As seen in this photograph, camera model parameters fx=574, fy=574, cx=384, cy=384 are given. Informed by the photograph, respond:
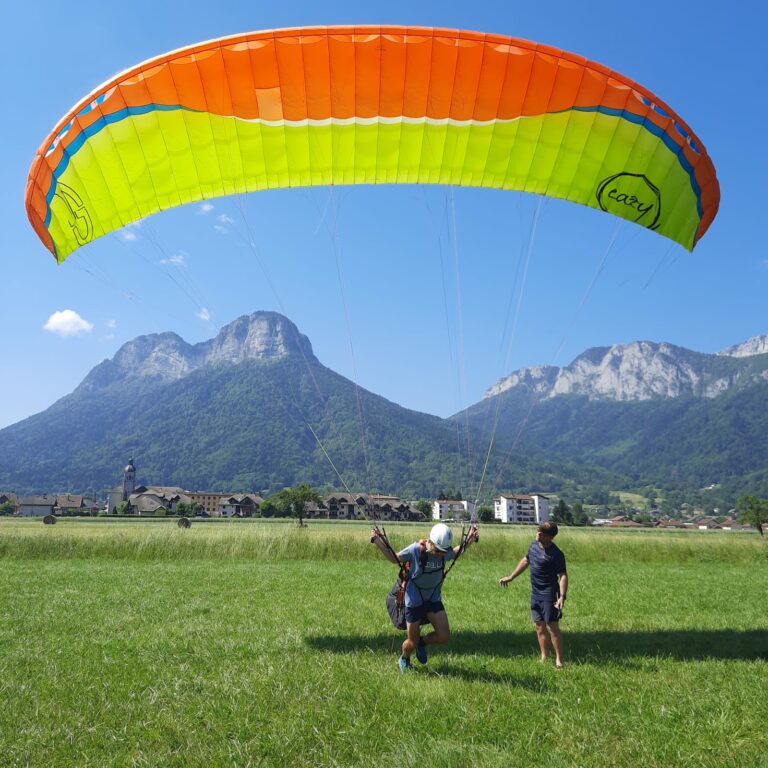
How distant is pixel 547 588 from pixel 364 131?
631cm

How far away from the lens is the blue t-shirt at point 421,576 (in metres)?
6.26

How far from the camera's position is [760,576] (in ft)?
51.2

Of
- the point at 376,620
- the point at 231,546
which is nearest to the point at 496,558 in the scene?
the point at 231,546

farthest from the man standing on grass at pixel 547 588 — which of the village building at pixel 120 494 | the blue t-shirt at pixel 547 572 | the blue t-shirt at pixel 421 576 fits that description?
the village building at pixel 120 494

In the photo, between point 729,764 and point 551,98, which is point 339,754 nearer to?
point 729,764

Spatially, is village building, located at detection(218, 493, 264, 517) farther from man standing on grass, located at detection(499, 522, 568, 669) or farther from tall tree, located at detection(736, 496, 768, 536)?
man standing on grass, located at detection(499, 522, 568, 669)

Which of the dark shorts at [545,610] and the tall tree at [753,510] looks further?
the tall tree at [753,510]

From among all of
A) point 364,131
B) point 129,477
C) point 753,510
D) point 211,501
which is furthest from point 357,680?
point 129,477

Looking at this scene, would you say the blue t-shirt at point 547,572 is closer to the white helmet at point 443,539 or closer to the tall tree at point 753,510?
the white helmet at point 443,539

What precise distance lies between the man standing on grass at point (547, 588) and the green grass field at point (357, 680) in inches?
11.7

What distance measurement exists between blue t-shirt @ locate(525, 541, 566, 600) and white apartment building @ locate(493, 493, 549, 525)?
401 ft

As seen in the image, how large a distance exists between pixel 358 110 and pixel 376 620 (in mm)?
7243

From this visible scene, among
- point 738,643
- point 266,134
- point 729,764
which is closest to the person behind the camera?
point 729,764

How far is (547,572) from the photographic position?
660cm
